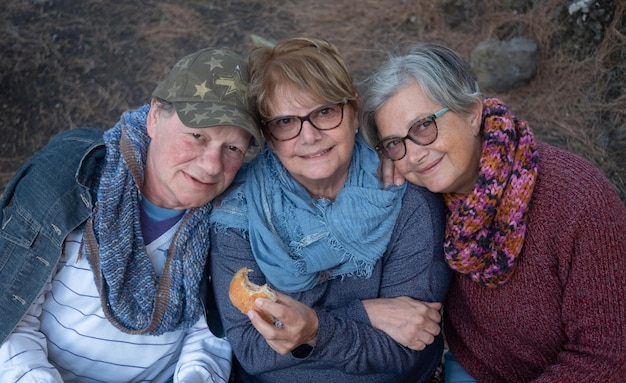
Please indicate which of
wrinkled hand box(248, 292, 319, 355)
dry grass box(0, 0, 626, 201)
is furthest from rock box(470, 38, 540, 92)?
wrinkled hand box(248, 292, 319, 355)

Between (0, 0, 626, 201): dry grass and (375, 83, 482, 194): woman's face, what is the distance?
2296 millimetres

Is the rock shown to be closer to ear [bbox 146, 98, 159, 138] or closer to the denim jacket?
ear [bbox 146, 98, 159, 138]

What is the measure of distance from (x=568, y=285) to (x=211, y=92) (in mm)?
1536

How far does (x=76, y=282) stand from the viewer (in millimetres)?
2494

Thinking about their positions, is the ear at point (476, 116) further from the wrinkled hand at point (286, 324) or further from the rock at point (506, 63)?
the rock at point (506, 63)

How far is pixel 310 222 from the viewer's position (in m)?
2.50

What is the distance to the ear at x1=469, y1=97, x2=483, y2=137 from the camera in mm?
2352

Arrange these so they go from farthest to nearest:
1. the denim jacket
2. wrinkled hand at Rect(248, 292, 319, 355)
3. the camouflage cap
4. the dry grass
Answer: the dry grass, the denim jacket, the camouflage cap, wrinkled hand at Rect(248, 292, 319, 355)

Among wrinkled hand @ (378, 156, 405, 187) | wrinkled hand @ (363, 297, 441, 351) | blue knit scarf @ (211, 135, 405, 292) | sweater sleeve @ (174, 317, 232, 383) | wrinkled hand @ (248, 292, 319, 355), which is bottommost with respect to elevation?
sweater sleeve @ (174, 317, 232, 383)

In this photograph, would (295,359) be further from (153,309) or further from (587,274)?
(587,274)

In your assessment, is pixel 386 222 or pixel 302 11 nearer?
pixel 386 222

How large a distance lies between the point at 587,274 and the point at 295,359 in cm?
116

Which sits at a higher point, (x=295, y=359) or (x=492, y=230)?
(x=492, y=230)

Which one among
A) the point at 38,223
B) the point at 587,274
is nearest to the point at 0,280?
the point at 38,223
